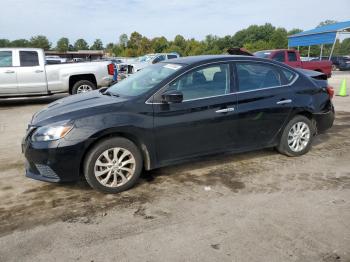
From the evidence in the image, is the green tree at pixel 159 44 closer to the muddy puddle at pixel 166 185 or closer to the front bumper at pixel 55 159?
the muddy puddle at pixel 166 185

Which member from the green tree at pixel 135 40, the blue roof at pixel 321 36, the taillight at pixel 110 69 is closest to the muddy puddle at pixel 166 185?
the taillight at pixel 110 69

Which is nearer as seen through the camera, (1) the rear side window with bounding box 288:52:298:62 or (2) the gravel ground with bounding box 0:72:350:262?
(2) the gravel ground with bounding box 0:72:350:262

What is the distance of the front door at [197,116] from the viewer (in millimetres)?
4188

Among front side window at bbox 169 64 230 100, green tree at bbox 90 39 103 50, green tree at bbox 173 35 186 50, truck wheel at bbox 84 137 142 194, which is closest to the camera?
truck wheel at bbox 84 137 142 194

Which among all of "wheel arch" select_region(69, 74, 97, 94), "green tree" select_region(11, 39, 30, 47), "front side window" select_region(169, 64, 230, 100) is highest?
"green tree" select_region(11, 39, 30, 47)

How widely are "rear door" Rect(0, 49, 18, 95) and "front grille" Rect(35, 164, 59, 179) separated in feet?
25.3

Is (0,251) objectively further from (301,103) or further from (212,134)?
(301,103)

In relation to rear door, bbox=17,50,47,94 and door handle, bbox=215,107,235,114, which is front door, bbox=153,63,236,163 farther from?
rear door, bbox=17,50,47,94

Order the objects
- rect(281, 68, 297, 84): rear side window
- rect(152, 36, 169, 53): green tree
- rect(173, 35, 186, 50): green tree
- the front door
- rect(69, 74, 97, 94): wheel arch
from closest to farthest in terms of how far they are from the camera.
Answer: the front door, rect(281, 68, 297, 84): rear side window, rect(69, 74, 97, 94): wheel arch, rect(152, 36, 169, 53): green tree, rect(173, 35, 186, 50): green tree

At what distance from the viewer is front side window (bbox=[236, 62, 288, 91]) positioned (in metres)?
4.76

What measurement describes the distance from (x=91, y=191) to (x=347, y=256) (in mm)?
2810

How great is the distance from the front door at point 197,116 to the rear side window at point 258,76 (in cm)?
22

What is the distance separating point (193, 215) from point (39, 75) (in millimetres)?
8936

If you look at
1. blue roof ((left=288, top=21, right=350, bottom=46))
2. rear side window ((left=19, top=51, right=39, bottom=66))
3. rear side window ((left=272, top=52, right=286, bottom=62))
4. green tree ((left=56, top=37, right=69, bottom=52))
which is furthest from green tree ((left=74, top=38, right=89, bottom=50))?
rear side window ((left=19, top=51, right=39, bottom=66))
